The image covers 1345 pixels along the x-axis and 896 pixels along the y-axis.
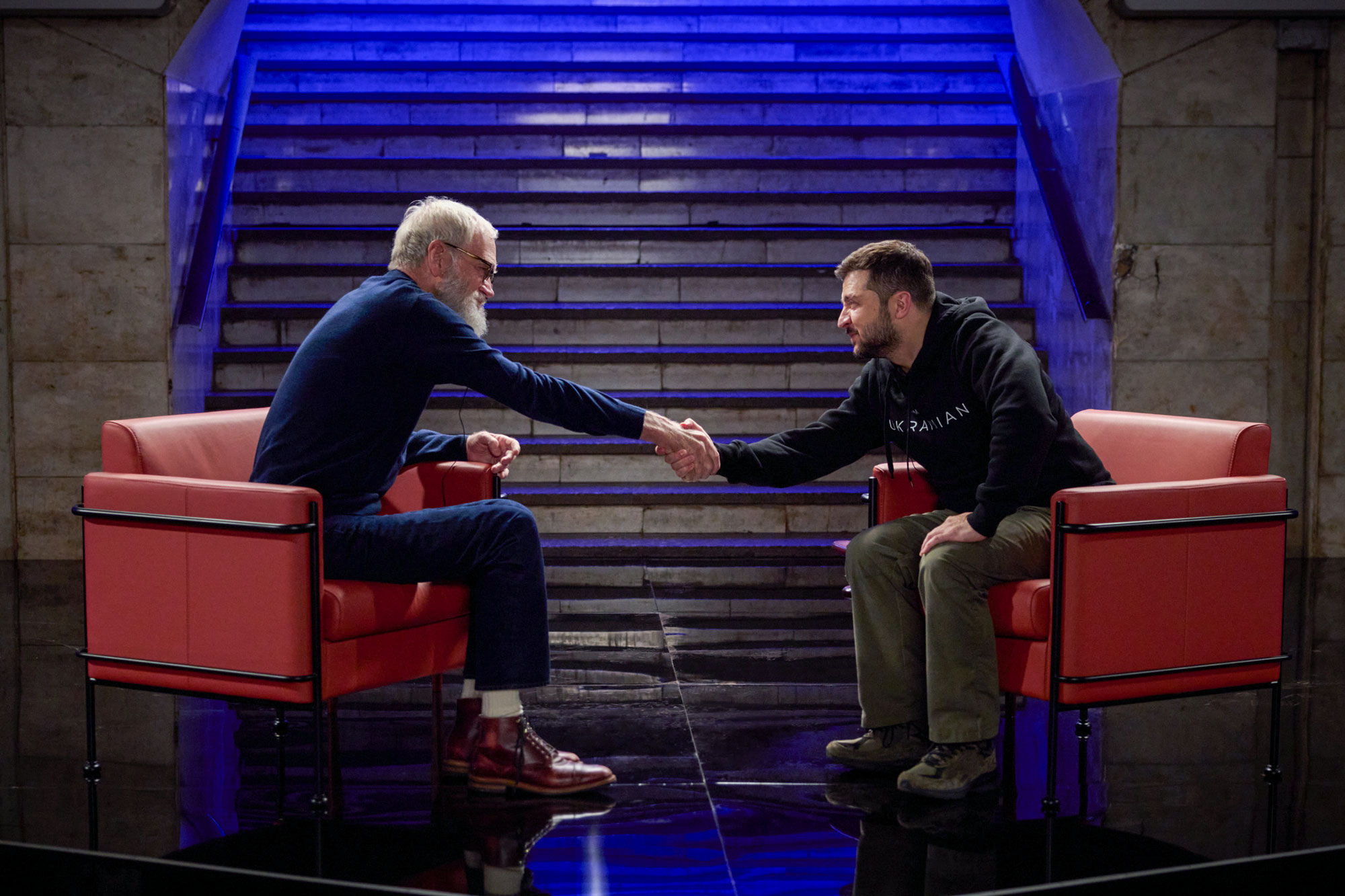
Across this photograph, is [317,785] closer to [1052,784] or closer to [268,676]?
[268,676]

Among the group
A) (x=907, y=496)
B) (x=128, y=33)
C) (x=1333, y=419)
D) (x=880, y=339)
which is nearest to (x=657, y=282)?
(x=128, y=33)

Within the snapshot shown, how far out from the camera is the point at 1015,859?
273cm

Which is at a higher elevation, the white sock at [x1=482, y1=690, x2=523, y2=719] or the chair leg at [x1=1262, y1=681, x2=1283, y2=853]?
the white sock at [x1=482, y1=690, x2=523, y2=719]

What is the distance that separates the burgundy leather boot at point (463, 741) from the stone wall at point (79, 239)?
3.54 meters

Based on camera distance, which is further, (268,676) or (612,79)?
(612,79)

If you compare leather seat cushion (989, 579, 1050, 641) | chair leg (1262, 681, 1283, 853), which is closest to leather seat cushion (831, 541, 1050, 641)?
leather seat cushion (989, 579, 1050, 641)

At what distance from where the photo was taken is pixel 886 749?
3.33 meters

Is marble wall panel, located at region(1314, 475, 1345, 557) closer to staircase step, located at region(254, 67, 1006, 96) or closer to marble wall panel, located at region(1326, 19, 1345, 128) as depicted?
marble wall panel, located at region(1326, 19, 1345, 128)

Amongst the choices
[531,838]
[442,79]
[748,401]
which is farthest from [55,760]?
[442,79]

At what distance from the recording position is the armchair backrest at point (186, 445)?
320 cm

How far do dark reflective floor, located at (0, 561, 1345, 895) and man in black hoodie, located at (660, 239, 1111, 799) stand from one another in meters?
0.18

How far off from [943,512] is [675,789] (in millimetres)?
1032

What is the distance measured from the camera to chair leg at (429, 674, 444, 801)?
127 inches

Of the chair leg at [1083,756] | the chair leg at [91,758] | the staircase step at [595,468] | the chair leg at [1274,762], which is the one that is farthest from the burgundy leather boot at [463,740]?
the staircase step at [595,468]
